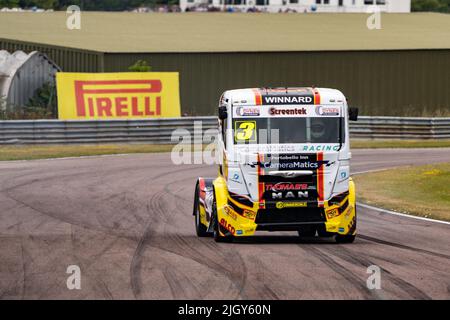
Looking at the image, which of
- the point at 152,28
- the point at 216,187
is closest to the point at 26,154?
the point at 216,187

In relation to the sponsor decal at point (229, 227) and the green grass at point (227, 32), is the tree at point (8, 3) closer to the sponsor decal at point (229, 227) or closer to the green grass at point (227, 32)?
the green grass at point (227, 32)

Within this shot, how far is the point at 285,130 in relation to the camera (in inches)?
617

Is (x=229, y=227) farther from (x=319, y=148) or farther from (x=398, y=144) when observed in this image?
(x=398, y=144)

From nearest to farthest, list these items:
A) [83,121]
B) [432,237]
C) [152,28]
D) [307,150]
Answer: [307,150]
[432,237]
[83,121]
[152,28]

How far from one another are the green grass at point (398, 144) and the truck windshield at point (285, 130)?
20.6 meters

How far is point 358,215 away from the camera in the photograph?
66.3 ft

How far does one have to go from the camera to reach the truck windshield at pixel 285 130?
15.7 metres

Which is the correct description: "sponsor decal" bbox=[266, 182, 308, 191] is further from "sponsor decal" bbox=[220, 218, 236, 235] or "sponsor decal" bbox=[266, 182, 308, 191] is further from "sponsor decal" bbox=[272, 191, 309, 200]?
"sponsor decal" bbox=[220, 218, 236, 235]

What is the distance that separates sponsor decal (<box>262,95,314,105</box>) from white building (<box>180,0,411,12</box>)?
95.4 metres

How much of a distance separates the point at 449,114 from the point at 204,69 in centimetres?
1097
